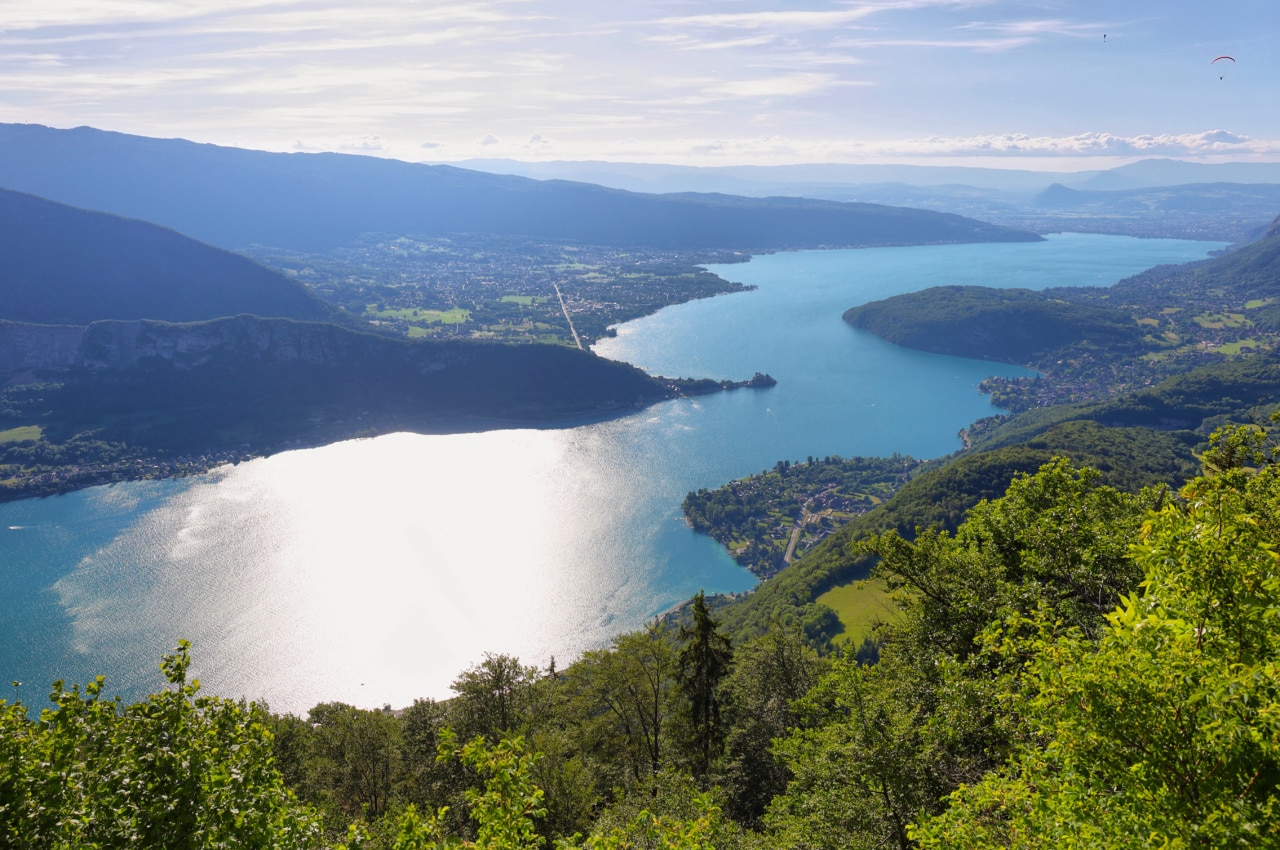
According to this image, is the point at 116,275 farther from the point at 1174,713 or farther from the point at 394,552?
the point at 1174,713

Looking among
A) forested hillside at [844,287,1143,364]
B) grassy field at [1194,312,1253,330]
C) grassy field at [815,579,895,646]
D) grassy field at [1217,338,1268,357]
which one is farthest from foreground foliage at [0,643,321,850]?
grassy field at [1194,312,1253,330]

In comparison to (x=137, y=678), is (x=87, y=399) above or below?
above

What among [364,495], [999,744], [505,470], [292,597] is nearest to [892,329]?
[505,470]

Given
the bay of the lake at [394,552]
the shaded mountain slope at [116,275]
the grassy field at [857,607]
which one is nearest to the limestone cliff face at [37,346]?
the shaded mountain slope at [116,275]

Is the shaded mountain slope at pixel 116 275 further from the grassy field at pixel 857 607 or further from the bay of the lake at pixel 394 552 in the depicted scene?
the grassy field at pixel 857 607

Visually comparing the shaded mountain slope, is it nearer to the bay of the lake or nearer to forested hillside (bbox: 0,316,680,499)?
forested hillside (bbox: 0,316,680,499)

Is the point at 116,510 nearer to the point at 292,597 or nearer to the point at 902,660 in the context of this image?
the point at 292,597
